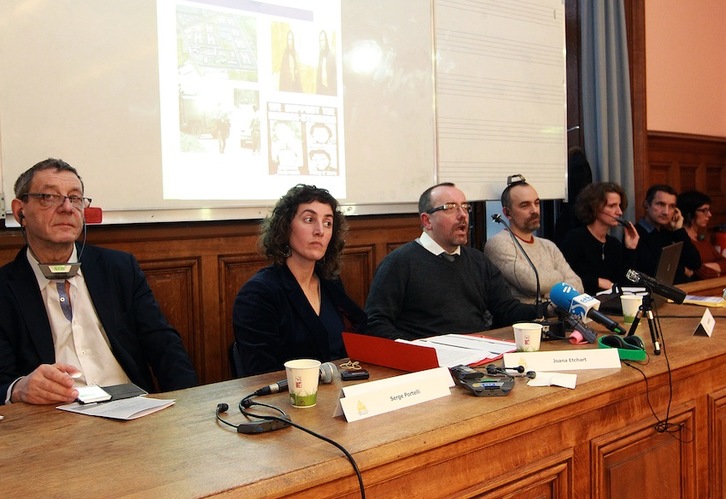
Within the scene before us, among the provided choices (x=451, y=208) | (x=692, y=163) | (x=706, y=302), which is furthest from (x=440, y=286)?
(x=692, y=163)

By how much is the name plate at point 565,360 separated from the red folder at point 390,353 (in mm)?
221

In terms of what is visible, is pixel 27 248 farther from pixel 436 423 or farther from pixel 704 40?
pixel 704 40

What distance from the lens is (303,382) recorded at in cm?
142

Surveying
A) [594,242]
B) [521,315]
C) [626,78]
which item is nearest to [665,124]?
[626,78]

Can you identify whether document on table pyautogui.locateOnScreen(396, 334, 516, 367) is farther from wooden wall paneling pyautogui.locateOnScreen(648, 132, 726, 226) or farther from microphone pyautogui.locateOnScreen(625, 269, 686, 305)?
wooden wall paneling pyautogui.locateOnScreen(648, 132, 726, 226)

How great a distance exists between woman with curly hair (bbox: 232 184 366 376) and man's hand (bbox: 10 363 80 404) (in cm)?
69

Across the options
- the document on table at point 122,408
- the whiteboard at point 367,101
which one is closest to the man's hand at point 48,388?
the document on table at point 122,408

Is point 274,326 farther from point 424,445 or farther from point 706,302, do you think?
point 706,302

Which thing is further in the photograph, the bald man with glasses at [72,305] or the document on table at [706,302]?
the document on table at [706,302]

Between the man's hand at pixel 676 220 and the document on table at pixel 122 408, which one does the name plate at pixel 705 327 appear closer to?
the document on table at pixel 122 408

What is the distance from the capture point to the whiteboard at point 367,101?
8.38 ft

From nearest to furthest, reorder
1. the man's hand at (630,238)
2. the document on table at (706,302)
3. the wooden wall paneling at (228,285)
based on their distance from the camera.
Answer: the document on table at (706,302), the wooden wall paneling at (228,285), the man's hand at (630,238)

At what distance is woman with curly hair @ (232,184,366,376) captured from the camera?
7.14ft

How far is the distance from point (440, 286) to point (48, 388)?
1.66 m
